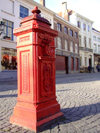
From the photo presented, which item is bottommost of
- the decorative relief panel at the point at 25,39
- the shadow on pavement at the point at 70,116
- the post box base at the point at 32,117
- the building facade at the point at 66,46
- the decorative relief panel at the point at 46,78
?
the shadow on pavement at the point at 70,116

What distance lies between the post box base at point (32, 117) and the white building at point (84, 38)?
30365 mm

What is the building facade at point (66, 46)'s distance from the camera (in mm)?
25084

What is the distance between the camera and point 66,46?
91.2 feet

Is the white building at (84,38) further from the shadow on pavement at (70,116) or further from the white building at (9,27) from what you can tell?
the shadow on pavement at (70,116)

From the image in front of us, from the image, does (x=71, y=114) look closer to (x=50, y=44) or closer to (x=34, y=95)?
(x=34, y=95)

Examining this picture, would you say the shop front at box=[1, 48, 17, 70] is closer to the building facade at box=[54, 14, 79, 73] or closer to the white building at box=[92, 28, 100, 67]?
the building facade at box=[54, 14, 79, 73]

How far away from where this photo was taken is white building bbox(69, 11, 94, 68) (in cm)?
3206

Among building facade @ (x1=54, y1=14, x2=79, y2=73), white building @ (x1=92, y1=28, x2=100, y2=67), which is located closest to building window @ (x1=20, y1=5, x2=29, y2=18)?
building facade @ (x1=54, y1=14, x2=79, y2=73)

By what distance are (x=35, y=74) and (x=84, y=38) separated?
3355 cm

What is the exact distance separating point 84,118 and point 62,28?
971 inches

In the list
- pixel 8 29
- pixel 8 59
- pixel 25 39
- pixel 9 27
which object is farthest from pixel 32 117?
pixel 9 27

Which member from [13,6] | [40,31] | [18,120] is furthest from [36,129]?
[13,6]

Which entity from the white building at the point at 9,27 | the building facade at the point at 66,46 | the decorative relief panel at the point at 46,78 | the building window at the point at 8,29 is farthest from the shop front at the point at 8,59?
the decorative relief panel at the point at 46,78

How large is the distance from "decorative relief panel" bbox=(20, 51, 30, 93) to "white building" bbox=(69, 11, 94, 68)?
99.7 ft
